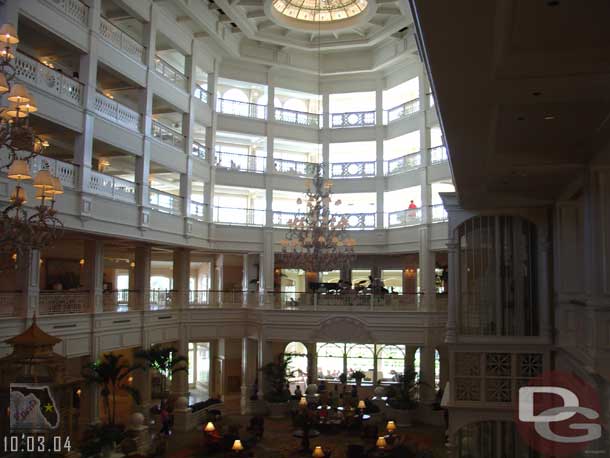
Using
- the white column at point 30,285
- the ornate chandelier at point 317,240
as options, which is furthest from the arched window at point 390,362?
the white column at point 30,285

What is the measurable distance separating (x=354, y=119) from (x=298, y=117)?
255 centimetres

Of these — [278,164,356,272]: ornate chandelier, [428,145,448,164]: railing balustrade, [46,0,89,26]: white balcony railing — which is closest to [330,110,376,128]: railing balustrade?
[428,145,448,164]: railing balustrade

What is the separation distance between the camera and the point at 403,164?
2544cm

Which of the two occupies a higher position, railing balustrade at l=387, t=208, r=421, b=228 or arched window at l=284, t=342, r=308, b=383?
railing balustrade at l=387, t=208, r=421, b=228

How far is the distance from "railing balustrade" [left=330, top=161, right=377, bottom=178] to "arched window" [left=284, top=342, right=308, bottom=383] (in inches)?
322

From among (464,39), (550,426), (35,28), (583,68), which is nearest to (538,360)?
(550,426)

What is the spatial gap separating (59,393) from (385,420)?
38.3 ft

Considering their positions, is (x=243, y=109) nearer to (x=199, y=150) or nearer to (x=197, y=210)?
(x=199, y=150)

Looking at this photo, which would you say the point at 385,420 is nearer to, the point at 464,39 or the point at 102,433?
the point at 102,433

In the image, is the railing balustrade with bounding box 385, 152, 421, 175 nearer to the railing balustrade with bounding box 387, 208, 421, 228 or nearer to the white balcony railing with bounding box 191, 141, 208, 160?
the railing balustrade with bounding box 387, 208, 421, 228

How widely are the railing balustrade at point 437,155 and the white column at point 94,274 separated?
13.1 m

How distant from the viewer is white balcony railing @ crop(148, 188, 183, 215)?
19.6 meters

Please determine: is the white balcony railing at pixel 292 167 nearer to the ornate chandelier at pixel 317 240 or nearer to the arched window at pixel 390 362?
the arched window at pixel 390 362

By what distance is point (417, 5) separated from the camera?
4012mm
